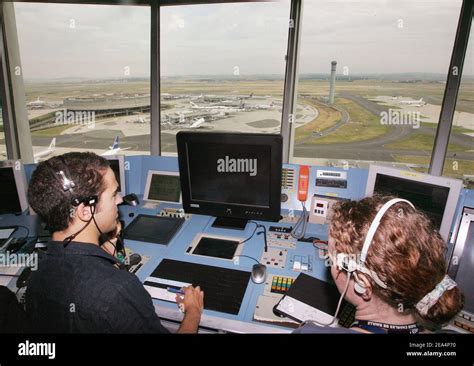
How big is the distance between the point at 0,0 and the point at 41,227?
2582mm

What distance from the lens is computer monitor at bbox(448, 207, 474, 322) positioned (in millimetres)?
1392

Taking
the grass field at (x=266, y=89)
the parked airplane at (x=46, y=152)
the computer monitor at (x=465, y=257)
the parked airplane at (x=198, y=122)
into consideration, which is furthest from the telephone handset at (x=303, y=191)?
the parked airplane at (x=46, y=152)

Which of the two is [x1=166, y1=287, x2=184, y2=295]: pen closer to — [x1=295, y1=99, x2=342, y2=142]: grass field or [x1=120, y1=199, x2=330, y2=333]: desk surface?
[x1=120, y1=199, x2=330, y2=333]: desk surface

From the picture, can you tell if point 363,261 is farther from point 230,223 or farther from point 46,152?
point 46,152

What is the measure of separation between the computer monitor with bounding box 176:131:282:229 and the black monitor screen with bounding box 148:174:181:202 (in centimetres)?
43

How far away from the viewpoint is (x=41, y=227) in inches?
81.2

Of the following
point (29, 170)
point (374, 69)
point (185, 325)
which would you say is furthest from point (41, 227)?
point (374, 69)

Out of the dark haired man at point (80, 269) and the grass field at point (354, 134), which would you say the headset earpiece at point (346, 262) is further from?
the grass field at point (354, 134)

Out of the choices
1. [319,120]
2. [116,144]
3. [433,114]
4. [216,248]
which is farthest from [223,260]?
[319,120]

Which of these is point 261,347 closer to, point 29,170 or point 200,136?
point 200,136

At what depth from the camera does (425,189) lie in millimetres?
1640

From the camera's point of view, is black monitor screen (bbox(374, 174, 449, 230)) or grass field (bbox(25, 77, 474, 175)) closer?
black monitor screen (bbox(374, 174, 449, 230))

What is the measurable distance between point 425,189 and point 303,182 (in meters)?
0.80

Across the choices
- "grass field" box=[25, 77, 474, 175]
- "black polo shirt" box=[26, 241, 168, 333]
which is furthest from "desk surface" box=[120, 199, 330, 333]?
"grass field" box=[25, 77, 474, 175]
